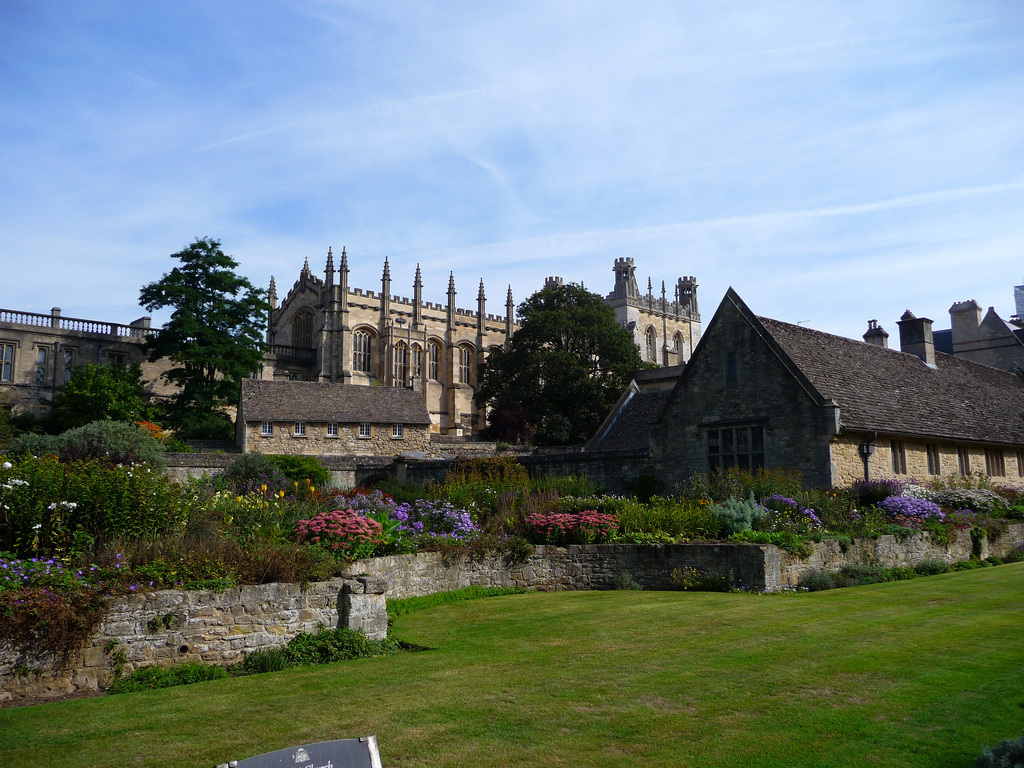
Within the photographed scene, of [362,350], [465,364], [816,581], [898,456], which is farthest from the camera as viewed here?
[465,364]

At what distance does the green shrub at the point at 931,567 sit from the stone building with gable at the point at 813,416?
3.83 meters

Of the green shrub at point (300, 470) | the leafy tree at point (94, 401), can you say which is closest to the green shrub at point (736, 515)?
the green shrub at point (300, 470)

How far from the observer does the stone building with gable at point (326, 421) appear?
125 feet

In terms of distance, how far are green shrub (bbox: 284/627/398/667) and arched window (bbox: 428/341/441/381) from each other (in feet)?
217

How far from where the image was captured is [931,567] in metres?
16.0

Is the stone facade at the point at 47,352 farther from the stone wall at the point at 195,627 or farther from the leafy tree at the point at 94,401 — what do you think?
the stone wall at the point at 195,627

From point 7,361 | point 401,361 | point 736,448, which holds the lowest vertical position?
point 736,448

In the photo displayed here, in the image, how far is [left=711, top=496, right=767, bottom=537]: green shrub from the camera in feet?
51.5

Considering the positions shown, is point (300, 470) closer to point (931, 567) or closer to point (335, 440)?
point (335, 440)

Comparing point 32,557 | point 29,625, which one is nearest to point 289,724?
point 29,625

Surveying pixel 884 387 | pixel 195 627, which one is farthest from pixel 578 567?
pixel 884 387

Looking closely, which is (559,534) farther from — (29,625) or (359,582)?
(29,625)

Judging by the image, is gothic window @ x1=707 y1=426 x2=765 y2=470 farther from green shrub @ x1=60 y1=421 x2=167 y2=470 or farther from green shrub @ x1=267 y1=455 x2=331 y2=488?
green shrub @ x1=60 y1=421 x2=167 y2=470

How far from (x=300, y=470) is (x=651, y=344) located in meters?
65.0
